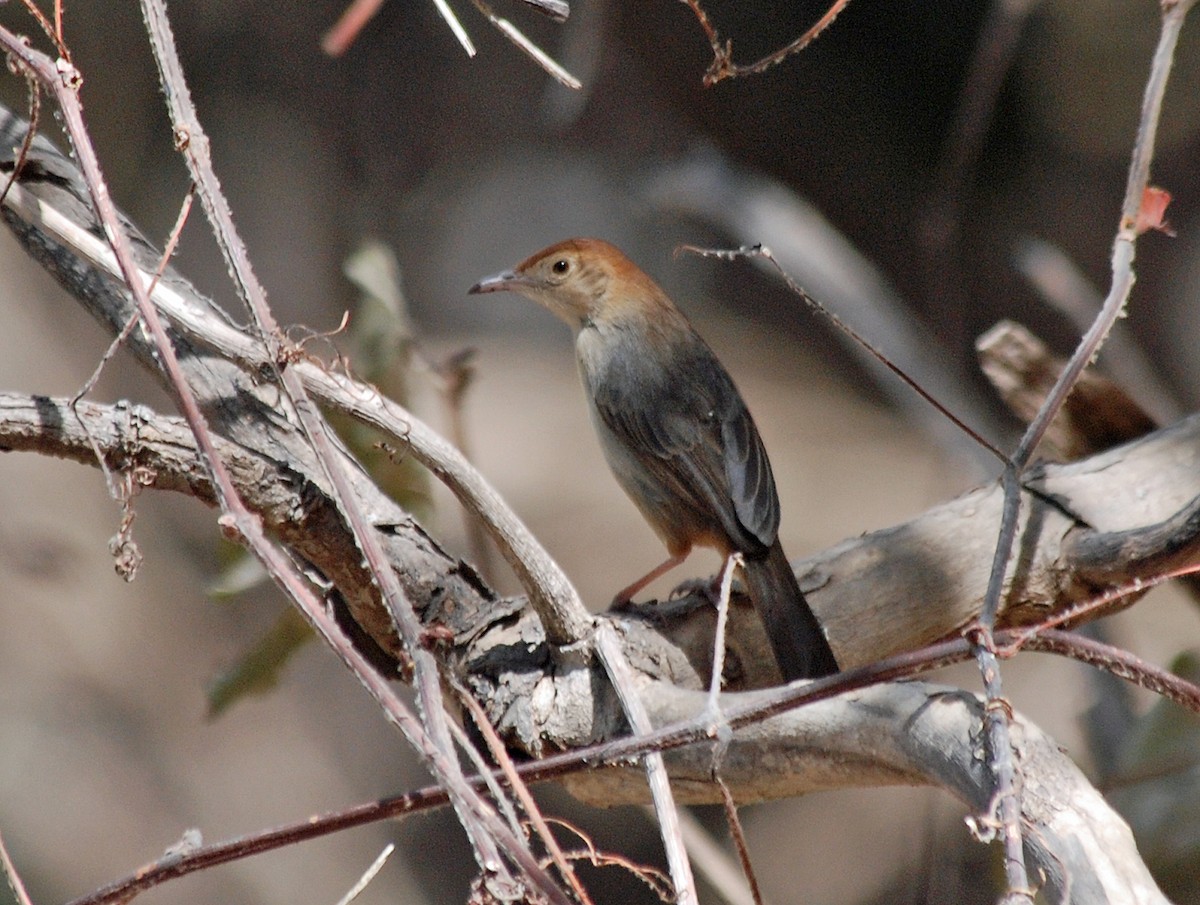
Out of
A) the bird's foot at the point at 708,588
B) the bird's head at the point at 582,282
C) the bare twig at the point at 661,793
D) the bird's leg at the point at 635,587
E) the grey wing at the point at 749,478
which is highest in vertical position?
the bird's head at the point at 582,282

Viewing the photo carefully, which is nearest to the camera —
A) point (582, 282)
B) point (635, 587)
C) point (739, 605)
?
point (739, 605)

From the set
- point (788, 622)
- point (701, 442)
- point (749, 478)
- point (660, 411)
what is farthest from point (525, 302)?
point (788, 622)

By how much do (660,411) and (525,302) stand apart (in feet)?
15.5

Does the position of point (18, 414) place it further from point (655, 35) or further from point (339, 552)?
point (655, 35)

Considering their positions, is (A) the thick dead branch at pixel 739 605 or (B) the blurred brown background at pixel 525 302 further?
(B) the blurred brown background at pixel 525 302

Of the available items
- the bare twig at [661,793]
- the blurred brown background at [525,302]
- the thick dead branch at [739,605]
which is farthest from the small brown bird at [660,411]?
the blurred brown background at [525,302]

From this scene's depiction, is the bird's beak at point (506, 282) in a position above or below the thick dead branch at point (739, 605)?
above

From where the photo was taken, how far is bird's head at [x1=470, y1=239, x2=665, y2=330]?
4977mm

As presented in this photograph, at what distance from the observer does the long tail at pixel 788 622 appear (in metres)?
3.22

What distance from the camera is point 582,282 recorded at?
503 cm

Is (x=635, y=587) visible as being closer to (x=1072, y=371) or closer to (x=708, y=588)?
(x=708, y=588)

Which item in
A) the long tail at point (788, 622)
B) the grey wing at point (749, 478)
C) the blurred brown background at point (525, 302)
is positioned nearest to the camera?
the long tail at point (788, 622)

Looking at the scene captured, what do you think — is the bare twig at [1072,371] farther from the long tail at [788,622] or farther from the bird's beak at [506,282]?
the bird's beak at [506,282]

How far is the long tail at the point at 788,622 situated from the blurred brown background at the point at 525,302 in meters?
2.41
